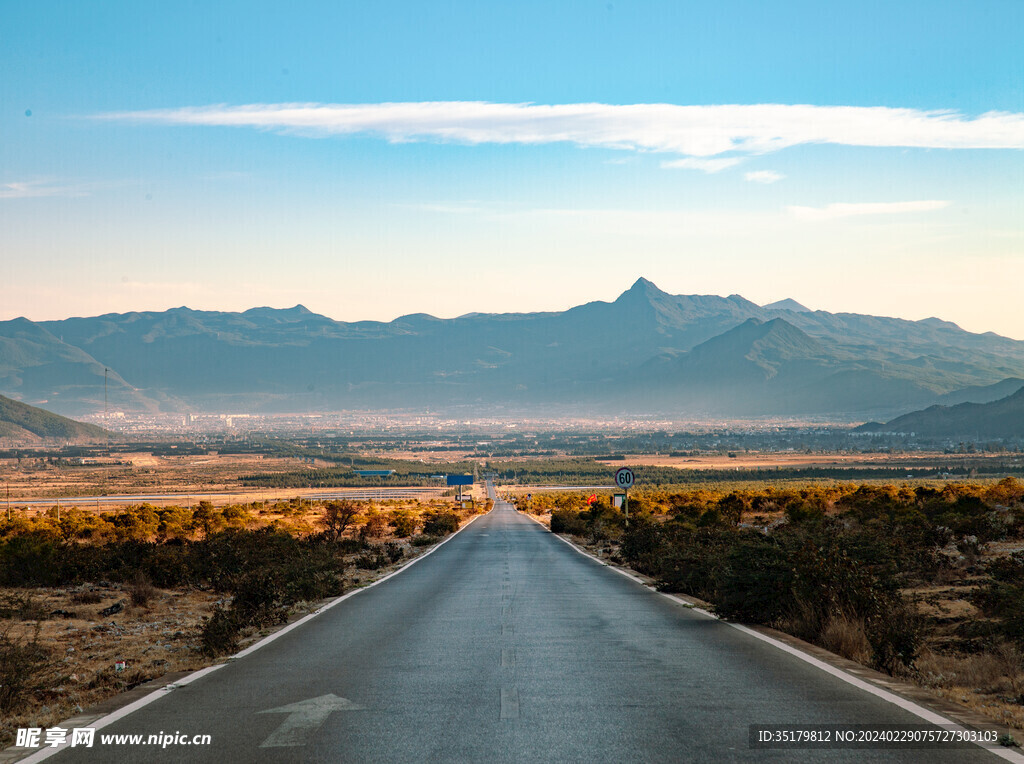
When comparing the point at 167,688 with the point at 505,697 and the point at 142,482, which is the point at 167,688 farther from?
the point at 142,482

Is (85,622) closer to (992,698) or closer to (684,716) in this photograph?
(684,716)

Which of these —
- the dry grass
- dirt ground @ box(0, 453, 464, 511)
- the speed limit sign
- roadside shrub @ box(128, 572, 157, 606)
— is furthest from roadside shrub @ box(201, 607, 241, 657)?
dirt ground @ box(0, 453, 464, 511)

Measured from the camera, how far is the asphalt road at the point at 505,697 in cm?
707

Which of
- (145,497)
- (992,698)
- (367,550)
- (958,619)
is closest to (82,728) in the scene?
(992,698)

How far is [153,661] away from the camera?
1295cm

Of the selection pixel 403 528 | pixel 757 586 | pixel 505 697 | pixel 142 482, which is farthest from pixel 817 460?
pixel 505 697

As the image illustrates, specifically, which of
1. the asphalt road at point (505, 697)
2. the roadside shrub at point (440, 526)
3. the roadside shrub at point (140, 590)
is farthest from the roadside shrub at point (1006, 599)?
the roadside shrub at point (440, 526)

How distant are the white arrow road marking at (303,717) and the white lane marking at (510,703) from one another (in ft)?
4.22

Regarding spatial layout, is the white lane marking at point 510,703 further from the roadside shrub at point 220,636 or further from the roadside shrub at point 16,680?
the roadside shrub at point 16,680

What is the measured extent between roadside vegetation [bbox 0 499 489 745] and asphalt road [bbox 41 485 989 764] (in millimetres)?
1444

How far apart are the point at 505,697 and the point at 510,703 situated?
26 centimetres

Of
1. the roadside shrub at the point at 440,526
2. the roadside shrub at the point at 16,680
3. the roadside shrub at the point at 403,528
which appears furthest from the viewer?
the roadside shrub at the point at 403,528

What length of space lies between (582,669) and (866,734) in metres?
3.53

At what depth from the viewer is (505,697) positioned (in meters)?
8.84
